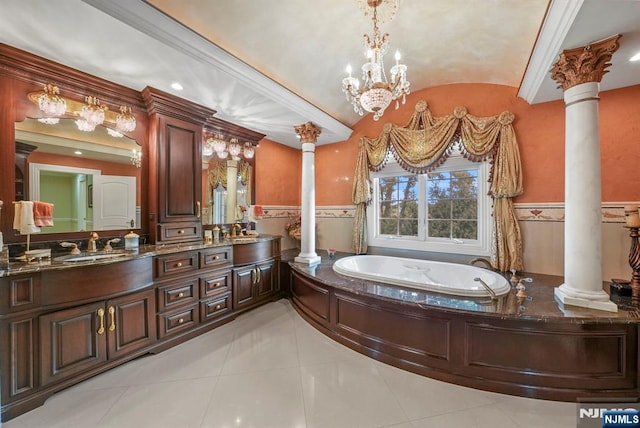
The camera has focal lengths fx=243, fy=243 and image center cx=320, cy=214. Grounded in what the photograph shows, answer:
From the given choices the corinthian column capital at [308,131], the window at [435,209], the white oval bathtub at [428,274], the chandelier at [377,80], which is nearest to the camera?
the chandelier at [377,80]

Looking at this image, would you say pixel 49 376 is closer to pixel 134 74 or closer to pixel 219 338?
pixel 219 338

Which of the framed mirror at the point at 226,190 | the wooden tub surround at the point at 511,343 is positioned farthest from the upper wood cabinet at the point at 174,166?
→ the wooden tub surround at the point at 511,343

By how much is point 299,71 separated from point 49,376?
3375mm

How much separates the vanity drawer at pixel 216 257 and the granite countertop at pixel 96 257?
0.06m

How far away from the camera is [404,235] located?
12.8 ft

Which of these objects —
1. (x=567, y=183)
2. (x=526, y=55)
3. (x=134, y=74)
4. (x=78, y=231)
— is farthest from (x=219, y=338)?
(x=526, y=55)

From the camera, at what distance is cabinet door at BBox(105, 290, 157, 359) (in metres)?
2.01

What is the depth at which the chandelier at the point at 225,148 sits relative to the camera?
338 centimetres

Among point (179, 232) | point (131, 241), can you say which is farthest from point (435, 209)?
point (131, 241)

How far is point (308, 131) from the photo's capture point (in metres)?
3.51

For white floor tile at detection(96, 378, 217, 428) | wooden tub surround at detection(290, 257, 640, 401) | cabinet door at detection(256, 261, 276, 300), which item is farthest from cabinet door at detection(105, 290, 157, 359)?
wooden tub surround at detection(290, 257, 640, 401)

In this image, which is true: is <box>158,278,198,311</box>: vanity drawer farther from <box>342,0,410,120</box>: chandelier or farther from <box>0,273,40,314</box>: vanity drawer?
<box>342,0,410,120</box>: chandelier

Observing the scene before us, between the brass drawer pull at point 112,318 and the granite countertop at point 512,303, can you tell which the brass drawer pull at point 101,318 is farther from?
the granite countertop at point 512,303

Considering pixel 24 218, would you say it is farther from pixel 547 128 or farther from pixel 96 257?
pixel 547 128
